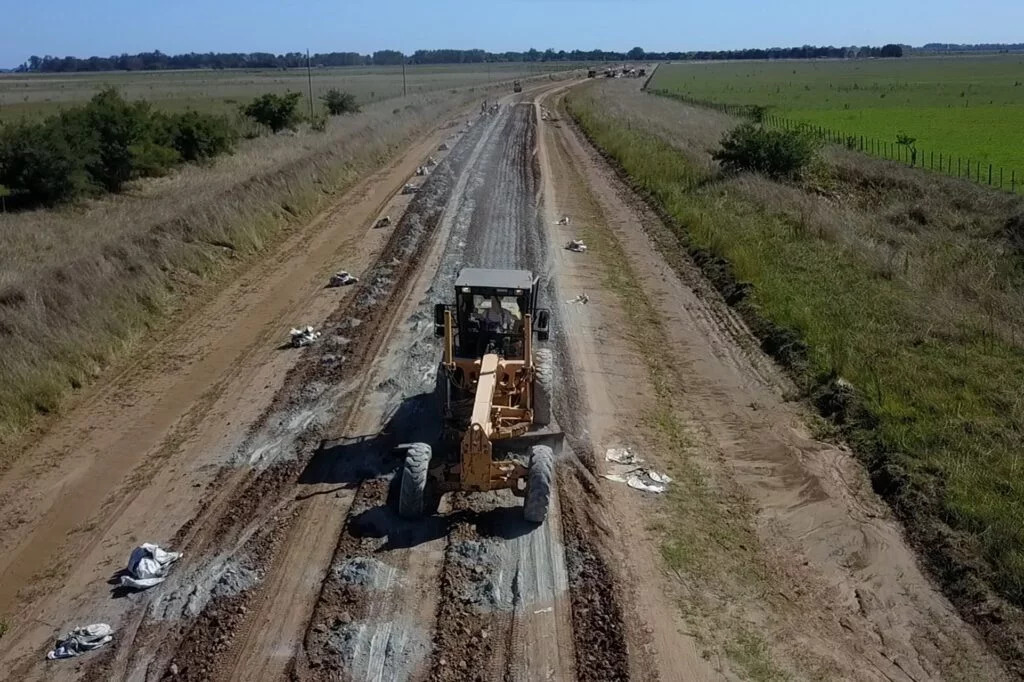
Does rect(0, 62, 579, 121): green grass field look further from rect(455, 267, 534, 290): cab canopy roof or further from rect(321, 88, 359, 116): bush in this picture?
rect(455, 267, 534, 290): cab canopy roof

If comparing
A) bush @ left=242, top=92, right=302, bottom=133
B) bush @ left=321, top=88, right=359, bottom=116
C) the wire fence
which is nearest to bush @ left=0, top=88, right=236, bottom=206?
bush @ left=242, top=92, right=302, bottom=133

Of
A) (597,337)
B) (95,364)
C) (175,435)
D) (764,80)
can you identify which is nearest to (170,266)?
(95,364)

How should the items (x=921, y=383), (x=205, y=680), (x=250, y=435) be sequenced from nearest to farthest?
(x=205, y=680)
(x=250, y=435)
(x=921, y=383)

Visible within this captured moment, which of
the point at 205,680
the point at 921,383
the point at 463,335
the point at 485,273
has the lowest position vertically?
the point at 205,680

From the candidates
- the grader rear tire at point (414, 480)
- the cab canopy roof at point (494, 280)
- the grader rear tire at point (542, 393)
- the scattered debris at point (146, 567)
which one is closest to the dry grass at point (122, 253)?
the scattered debris at point (146, 567)

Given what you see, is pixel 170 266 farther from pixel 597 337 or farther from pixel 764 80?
pixel 764 80

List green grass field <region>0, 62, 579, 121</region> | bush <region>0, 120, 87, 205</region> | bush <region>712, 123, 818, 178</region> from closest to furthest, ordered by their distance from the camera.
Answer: bush <region>0, 120, 87, 205</region> < bush <region>712, 123, 818, 178</region> < green grass field <region>0, 62, 579, 121</region>

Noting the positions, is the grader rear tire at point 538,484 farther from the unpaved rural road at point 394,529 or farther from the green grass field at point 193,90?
the green grass field at point 193,90
